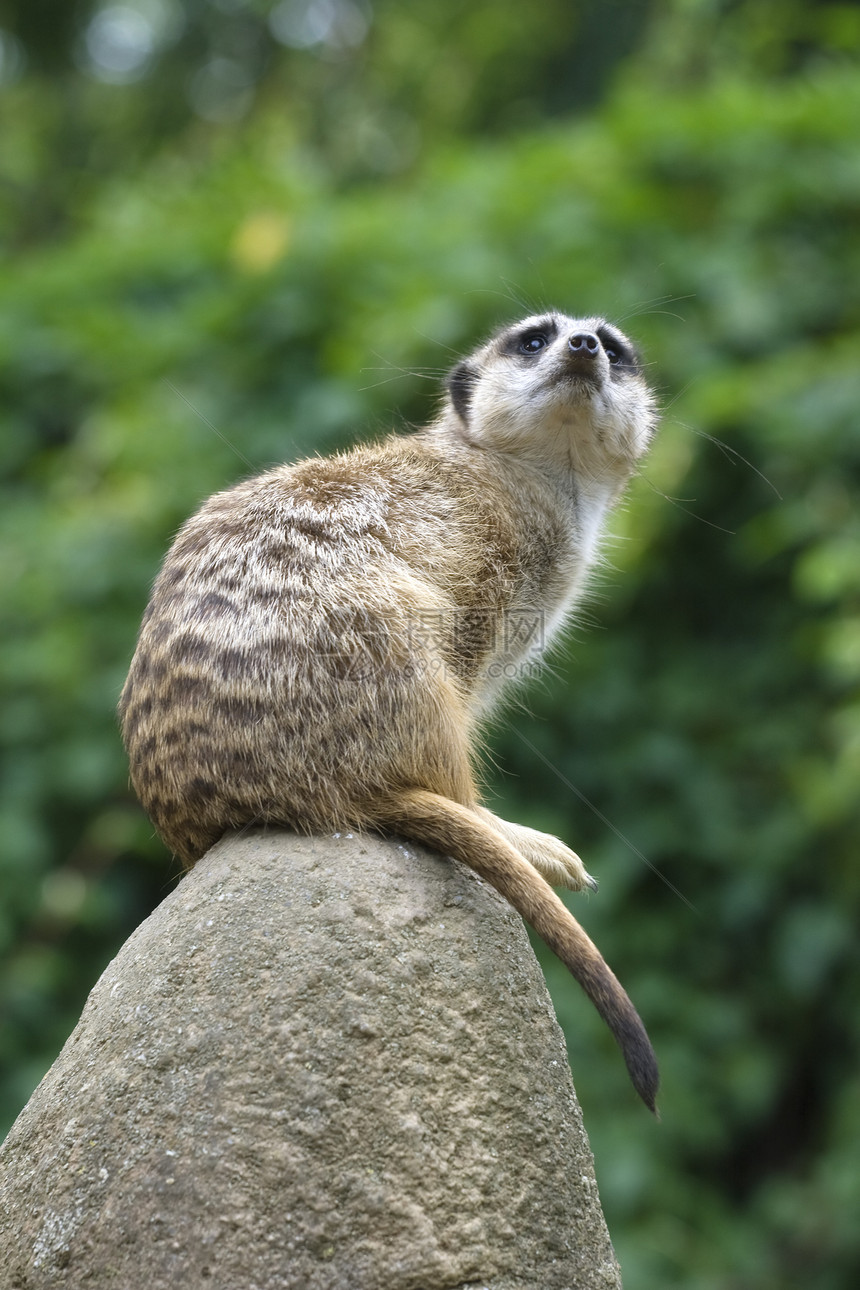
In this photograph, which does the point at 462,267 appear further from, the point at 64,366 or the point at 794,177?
the point at 64,366

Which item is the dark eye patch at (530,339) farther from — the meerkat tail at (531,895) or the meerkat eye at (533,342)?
the meerkat tail at (531,895)

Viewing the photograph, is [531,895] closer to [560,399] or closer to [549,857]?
[549,857]

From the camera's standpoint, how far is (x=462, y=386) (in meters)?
3.53

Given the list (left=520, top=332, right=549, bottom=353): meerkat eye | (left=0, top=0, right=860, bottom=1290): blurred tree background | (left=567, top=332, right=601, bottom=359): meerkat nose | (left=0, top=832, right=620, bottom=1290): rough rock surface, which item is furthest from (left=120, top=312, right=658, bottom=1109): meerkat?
(left=0, top=0, right=860, bottom=1290): blurred tree background

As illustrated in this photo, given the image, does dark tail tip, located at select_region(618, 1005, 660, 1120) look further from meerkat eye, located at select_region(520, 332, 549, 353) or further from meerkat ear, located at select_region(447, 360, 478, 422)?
meerkat eye, located at select_region(520, 332, 549, 353)

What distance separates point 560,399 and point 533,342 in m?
0.39

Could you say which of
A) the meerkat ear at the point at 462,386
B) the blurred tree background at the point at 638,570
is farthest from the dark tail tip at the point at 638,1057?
the blurred tree background at the point at 638,570

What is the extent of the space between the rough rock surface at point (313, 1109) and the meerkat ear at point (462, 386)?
4.65 ft

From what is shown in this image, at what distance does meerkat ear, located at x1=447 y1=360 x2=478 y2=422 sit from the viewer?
346 cm

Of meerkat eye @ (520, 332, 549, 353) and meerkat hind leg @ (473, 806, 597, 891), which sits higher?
meerkat eye @ (520, 332, 549, 353)

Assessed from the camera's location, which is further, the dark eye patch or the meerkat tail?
the dark eye patch

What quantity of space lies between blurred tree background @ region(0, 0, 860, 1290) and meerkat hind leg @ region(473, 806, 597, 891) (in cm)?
165

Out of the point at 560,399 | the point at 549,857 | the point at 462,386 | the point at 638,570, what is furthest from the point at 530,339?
the point at 638,570

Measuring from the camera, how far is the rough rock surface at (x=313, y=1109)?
2.13m
